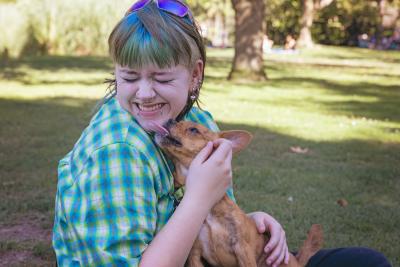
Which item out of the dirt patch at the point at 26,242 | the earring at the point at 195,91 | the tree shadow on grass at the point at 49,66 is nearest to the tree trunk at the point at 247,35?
the tree shadow on grass at the point at 49,66

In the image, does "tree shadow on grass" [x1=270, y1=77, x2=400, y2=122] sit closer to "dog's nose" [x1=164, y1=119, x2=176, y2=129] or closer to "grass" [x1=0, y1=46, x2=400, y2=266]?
"grass" [x1=0, y1=46, x2=400, y2=266]

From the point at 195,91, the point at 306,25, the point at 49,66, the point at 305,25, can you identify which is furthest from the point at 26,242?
the point at 306,25

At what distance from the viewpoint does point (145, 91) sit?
2.31m

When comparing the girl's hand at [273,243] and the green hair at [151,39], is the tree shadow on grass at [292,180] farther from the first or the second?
the green hair at [151,39]

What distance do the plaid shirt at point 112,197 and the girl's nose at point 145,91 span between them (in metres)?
0.11

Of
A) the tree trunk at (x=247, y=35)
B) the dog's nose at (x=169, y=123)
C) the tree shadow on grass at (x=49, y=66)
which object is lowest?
the tree shadow on grass at (x=49, y=66)

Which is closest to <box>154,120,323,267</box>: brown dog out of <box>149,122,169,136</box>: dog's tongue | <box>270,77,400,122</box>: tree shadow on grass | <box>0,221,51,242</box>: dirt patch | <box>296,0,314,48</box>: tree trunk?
<box>149,122,169,136</box>: dog's tongue

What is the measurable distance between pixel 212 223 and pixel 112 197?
19.0 inches

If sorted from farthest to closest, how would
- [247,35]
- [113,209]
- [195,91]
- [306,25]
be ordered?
[306,25], [247,35], [195,91], [113,209]

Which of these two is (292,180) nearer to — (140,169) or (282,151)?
(282,151)

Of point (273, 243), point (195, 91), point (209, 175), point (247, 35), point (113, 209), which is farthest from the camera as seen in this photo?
point (247, 35)

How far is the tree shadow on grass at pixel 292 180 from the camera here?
4805 mm

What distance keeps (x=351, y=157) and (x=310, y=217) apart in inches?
96.3

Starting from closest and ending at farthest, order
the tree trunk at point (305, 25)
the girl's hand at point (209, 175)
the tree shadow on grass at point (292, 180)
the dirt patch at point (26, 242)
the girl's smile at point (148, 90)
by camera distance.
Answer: the girl's hand at point (209, 175)
the girl's smile at point (148, 90)
the dirt patch at point (26, 242)
the tree shadow on grass at point (292, 180)
the tree trunk at point (305, 25)
